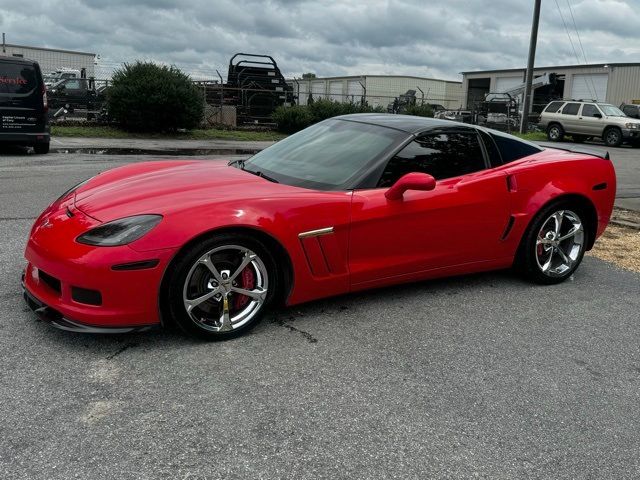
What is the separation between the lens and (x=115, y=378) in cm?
289

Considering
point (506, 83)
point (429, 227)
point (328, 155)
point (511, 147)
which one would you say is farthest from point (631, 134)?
point (506, 83)

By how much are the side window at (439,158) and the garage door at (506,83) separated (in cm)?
4891

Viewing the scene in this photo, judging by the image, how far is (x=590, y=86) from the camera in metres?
43.7

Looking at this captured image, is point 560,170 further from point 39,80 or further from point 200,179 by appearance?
point 39,80

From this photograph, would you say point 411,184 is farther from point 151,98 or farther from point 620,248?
point 151,98

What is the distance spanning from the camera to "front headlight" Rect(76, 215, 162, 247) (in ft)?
10.1

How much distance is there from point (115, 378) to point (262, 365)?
733 mm

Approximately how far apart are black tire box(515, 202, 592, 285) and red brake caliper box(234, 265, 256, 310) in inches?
89.4

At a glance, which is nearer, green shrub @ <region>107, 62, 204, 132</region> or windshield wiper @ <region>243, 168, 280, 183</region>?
windshield wiper @ <region>243, 168, 280, 183</region>

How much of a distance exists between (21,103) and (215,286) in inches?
393

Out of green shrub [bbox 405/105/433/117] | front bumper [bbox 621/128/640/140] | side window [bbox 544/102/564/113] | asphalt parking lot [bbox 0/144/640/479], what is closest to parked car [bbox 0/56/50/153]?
asphalt parking lot [bbox 0/144/640/479]

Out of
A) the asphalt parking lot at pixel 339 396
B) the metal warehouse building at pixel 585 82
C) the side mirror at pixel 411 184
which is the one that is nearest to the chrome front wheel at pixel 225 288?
the asphalt parking lot at pixel 339 396

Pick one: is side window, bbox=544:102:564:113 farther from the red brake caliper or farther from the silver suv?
the red brake caliper

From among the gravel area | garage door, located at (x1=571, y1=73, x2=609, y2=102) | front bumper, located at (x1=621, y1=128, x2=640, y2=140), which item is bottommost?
the gravel area
